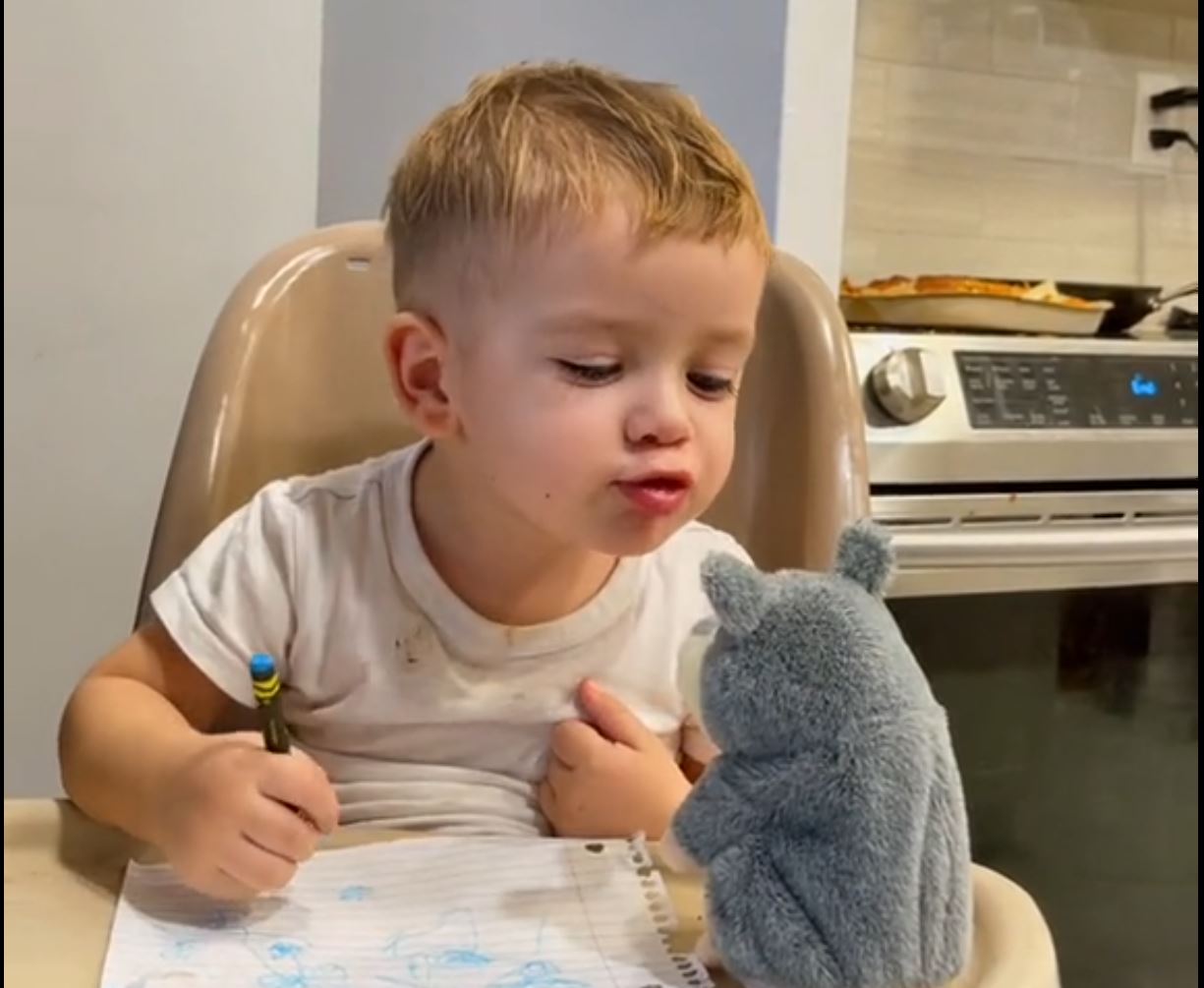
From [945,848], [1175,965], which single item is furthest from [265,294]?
[1175,965]

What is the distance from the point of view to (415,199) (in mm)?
719

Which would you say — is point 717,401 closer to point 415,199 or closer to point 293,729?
point 415,199

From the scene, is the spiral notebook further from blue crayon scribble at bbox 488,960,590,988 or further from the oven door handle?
the oven door handle

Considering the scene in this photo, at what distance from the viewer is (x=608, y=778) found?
A: 2.32ft

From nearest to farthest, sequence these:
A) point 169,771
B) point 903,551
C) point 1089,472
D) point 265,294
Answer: point 169,771, point 265,294, point 903,551, point 1089,472

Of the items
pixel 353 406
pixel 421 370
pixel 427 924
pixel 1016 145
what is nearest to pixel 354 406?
pixel 353 406

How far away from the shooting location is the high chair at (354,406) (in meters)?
0.88

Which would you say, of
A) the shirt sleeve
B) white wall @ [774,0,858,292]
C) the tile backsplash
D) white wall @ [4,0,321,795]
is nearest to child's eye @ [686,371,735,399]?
the shirt sleeve

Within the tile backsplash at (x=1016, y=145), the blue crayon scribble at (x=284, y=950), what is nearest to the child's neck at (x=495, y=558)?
the blue crayon scribble at (x=284, y=950)

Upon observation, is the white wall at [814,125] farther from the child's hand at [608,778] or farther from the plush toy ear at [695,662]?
the plush toy ear at [695,662]

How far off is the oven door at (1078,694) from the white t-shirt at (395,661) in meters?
0.47

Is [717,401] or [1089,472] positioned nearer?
[717,401]

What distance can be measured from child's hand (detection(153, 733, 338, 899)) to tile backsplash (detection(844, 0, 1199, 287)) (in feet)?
4.06

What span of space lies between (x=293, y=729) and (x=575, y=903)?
232 millimetres
